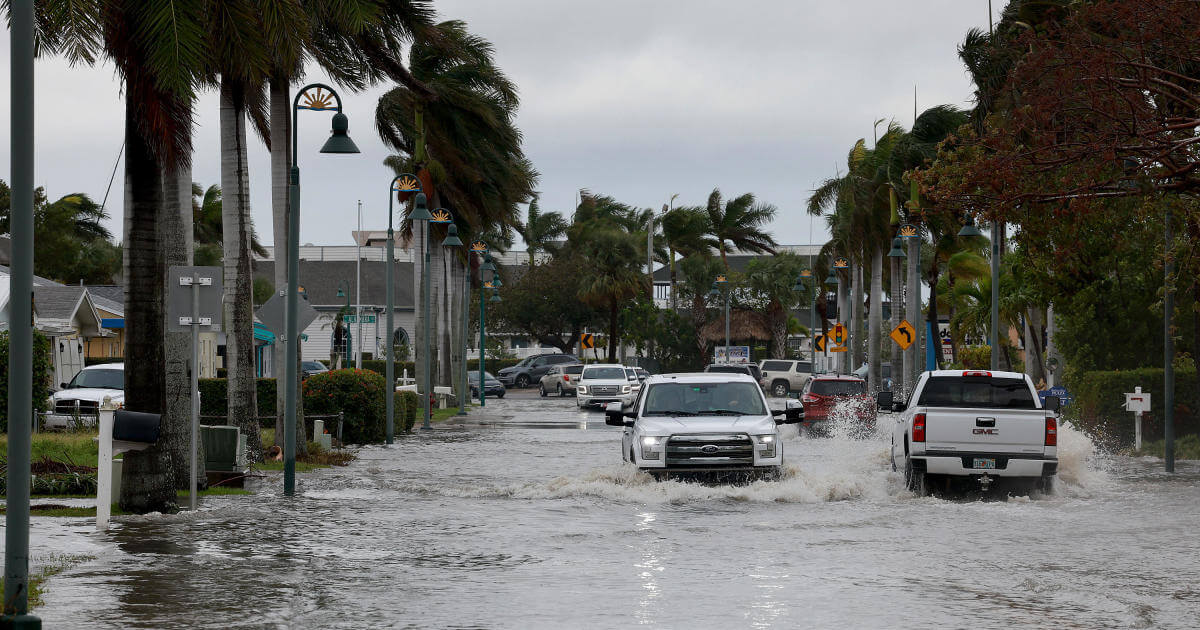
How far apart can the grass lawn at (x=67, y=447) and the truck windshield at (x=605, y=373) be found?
27.9 m

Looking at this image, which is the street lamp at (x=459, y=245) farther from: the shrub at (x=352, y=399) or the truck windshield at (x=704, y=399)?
the truck windshield at (x=704, y=399)

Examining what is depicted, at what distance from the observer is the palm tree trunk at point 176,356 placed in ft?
60.3

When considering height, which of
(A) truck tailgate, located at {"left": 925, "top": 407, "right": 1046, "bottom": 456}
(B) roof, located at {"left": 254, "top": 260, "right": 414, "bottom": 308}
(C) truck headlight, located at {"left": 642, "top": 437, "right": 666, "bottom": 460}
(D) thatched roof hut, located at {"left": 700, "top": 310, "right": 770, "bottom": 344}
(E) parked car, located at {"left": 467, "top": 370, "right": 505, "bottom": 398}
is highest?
(B) roof, located at {"left": 254, "top": 260, "right": 414, "bottom": 308}

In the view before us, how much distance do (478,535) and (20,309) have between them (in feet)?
23.2

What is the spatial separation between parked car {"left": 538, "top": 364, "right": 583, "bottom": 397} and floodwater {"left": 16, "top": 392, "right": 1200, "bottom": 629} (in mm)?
47464

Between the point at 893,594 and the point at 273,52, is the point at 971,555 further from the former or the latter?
the point at 273,52

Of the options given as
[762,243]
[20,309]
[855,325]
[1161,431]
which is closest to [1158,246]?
[1161,431]

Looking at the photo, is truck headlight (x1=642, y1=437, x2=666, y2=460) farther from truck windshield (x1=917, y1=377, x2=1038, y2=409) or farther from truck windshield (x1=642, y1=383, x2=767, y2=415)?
truck windshield (x1=917, y1=377, x2=1038, y2=409)

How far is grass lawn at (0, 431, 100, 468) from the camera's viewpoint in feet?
74.4

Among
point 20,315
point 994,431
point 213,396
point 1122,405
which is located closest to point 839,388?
point 1122,405

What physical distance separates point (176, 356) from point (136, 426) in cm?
266

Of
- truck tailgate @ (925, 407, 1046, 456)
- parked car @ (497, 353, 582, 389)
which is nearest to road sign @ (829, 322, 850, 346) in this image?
parked car @ (497, 353, 582, 389)

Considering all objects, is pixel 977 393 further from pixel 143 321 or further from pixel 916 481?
pixel 143 321

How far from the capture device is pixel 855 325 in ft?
224
